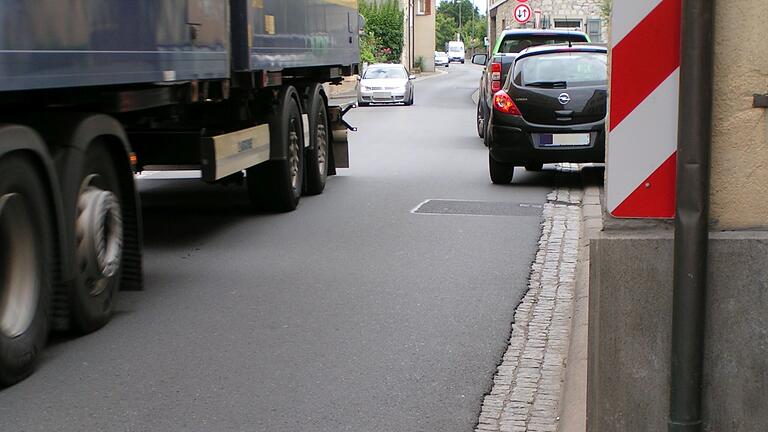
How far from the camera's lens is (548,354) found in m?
6.65

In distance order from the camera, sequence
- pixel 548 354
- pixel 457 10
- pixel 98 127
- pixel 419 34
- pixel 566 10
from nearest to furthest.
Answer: pixel 548 354 < pixel 98 127 < pixel 566 10 < pixel 419 34 < pixel 457 10

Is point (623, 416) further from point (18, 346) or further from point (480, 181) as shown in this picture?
point (480, 181)

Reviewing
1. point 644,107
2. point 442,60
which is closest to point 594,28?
point 644,107

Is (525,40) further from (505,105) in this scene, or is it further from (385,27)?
(385,27)

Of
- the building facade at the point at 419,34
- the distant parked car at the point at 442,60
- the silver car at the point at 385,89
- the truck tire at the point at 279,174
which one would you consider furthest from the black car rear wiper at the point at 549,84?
the distant parked car at the point at 442,60

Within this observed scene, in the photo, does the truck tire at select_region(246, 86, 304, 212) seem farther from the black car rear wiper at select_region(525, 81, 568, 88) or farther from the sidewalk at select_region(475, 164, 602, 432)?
the black car rear wiper at select_region(525, 81, 568, 88)

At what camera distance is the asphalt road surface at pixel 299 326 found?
5461 mm

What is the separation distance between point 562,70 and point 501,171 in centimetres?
135

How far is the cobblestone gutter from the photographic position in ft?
18.0

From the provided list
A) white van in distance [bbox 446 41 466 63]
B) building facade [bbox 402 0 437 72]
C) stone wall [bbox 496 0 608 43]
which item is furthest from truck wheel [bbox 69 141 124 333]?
white van in distance [bbox 446 41 466 63]

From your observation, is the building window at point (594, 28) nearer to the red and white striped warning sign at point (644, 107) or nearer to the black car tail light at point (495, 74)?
the black car tail light at point (495, 74)

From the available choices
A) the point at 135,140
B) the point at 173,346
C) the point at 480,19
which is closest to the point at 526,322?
the point at 173,346

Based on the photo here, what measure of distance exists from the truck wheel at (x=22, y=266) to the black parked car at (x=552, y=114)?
8.41 m

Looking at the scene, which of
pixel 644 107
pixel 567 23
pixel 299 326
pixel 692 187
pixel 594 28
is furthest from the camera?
pixel 567 23
